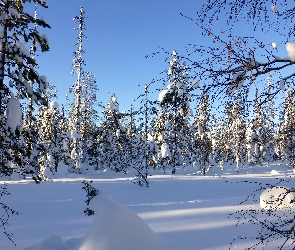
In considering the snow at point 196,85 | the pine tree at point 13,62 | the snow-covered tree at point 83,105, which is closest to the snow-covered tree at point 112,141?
the snow-covered tree at point 83,105

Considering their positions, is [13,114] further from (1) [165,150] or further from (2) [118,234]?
(1) [165,150]

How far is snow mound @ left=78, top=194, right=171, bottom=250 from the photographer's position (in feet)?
14.8

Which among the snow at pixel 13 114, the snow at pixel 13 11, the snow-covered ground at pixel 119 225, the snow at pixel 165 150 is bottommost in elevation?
the snow-covered ground at pixel 119 225

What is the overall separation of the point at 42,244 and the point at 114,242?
2331 mm

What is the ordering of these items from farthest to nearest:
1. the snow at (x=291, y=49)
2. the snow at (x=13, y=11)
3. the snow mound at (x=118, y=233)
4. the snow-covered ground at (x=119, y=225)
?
the snow at (x=13, y=11) → the snow-covered ground at (x=119, y=225) → the snow mound at (x=118, y=233) → the snow at (x=291, y=49)

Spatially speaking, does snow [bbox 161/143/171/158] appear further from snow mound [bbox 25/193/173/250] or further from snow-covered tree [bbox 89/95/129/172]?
snow mound [bbox 25/193/173/250]

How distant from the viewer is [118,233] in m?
4.64

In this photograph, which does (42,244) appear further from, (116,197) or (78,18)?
(78,18)

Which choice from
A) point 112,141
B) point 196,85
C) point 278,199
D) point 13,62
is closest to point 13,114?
point 13,62

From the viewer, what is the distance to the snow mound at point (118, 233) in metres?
4.51

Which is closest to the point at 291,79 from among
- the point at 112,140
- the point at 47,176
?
the point at 47,176

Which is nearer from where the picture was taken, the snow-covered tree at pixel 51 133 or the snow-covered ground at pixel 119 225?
the snow-covered ground at pixel 119 225

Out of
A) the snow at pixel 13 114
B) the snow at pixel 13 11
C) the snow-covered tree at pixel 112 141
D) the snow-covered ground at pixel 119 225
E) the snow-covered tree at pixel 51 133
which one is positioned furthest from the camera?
the snow-covered tree at pixel 112 141

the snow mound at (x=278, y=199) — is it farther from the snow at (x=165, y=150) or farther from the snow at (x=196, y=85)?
the snow at (x=165, y=150)
